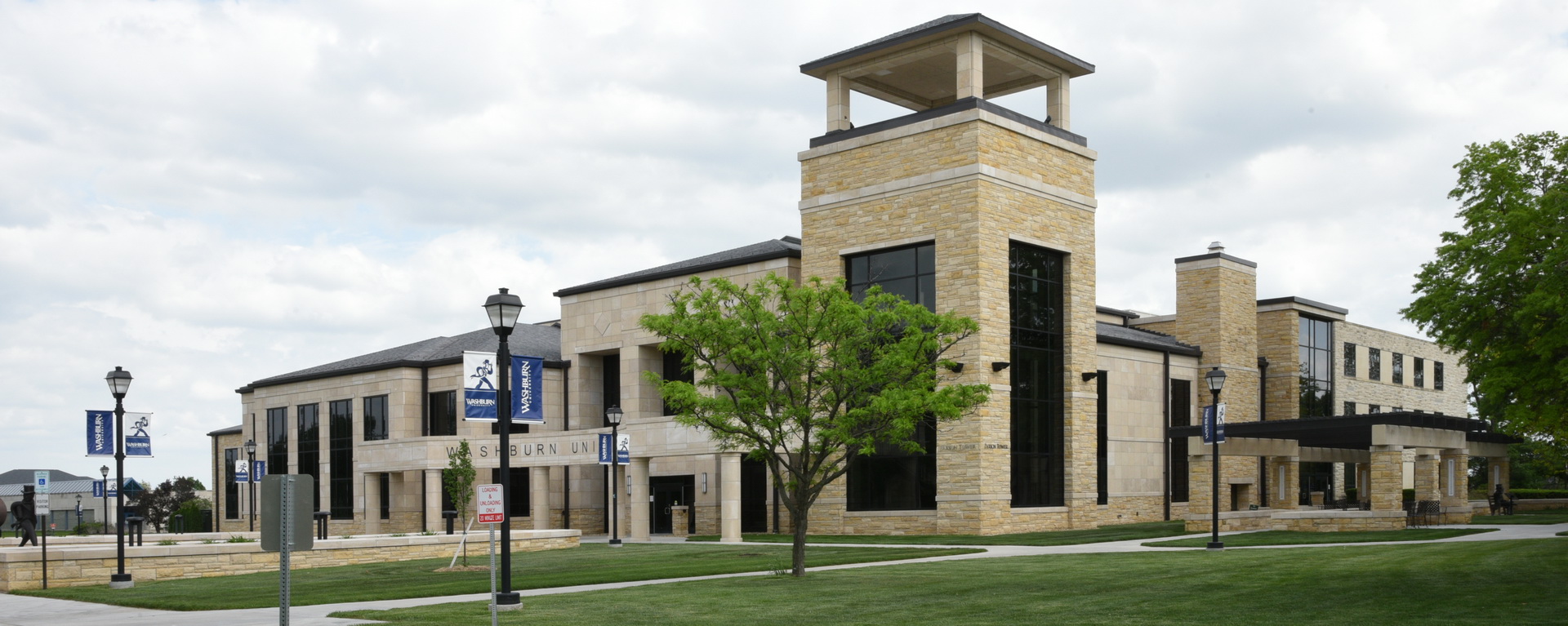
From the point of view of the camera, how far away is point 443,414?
5709 centimetres

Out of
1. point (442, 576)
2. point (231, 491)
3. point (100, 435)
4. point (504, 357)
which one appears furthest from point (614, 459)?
point (231, 491)

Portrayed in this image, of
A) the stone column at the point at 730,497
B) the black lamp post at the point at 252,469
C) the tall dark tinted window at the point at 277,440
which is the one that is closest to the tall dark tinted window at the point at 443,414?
the black lamp post at the point at 252,469

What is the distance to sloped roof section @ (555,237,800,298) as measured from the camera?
4547 centimetres

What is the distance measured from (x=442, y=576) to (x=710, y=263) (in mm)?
22587

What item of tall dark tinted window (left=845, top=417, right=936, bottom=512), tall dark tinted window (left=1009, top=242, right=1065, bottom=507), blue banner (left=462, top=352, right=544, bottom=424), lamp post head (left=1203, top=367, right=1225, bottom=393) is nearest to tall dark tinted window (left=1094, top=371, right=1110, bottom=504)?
tall dark tinted window (left=1009, top=242, right=1065, bottom=507)

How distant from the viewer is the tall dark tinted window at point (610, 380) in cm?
5285

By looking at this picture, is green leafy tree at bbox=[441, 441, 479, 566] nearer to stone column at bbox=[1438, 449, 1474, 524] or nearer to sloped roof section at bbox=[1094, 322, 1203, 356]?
sloped roof section at bbox=[1094, 322, 1203, 356]

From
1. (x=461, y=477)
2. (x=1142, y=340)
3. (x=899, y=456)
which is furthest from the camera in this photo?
(x=1142, y=340)

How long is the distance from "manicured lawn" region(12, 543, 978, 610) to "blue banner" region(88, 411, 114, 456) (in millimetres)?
2793

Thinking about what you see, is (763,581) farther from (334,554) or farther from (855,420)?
(334,554)

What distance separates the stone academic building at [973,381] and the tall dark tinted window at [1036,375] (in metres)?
0.08

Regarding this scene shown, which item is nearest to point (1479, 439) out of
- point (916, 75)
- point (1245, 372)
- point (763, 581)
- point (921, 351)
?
point (1245, 372)

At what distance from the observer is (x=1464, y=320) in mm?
22312

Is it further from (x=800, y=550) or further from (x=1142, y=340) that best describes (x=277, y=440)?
(x=800, y=550)
